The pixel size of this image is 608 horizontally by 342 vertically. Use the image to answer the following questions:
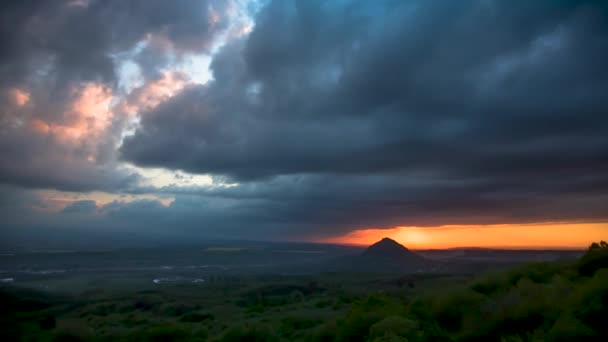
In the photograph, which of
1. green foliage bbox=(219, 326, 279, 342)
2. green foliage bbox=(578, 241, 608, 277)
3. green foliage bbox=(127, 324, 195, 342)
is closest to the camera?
green foliage bbox=(578, 241, 608, 277)

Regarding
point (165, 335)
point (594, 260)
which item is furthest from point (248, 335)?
point (594, 260)

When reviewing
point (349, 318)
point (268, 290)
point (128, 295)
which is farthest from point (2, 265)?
point (349, 318)

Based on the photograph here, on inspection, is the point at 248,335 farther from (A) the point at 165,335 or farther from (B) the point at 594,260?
(B) the point at 594,260

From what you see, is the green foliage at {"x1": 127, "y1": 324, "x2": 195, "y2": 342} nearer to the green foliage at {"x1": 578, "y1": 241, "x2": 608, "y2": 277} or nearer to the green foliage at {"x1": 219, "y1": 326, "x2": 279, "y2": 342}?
the green foliage at {"x1": 219, "y1": 326, "x2": 279, "y2": 342}

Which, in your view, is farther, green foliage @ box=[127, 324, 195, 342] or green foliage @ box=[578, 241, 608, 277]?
green foliage @ box=[127, 324, 195, 342]

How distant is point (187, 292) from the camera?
97.8 m

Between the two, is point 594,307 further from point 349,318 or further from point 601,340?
point 349,318

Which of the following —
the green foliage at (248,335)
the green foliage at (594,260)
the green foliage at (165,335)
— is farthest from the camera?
the green foliage at (165,335)

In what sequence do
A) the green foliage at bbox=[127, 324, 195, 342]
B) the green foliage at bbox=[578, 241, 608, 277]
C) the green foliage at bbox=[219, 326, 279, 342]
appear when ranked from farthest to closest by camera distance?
the green foliage at bbox=[127, 324, 195, 342] < the green foliage at bbox=[219, 326, 279, 342] < the green foliage at bbox=[578, 241, 608, 277]

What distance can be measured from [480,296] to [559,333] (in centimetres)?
533

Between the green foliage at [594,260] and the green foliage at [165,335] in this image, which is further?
the green foliage at [165,335]

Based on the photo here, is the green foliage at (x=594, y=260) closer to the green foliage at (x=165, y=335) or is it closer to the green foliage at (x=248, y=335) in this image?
the green foliage at (x=248, y=335)

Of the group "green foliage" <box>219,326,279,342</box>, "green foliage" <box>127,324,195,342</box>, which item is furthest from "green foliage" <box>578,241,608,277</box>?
"green foliage" <box>127,324,195,342</box>

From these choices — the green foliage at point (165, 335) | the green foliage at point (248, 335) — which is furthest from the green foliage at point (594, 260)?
the green foliage at point (165, 335)
